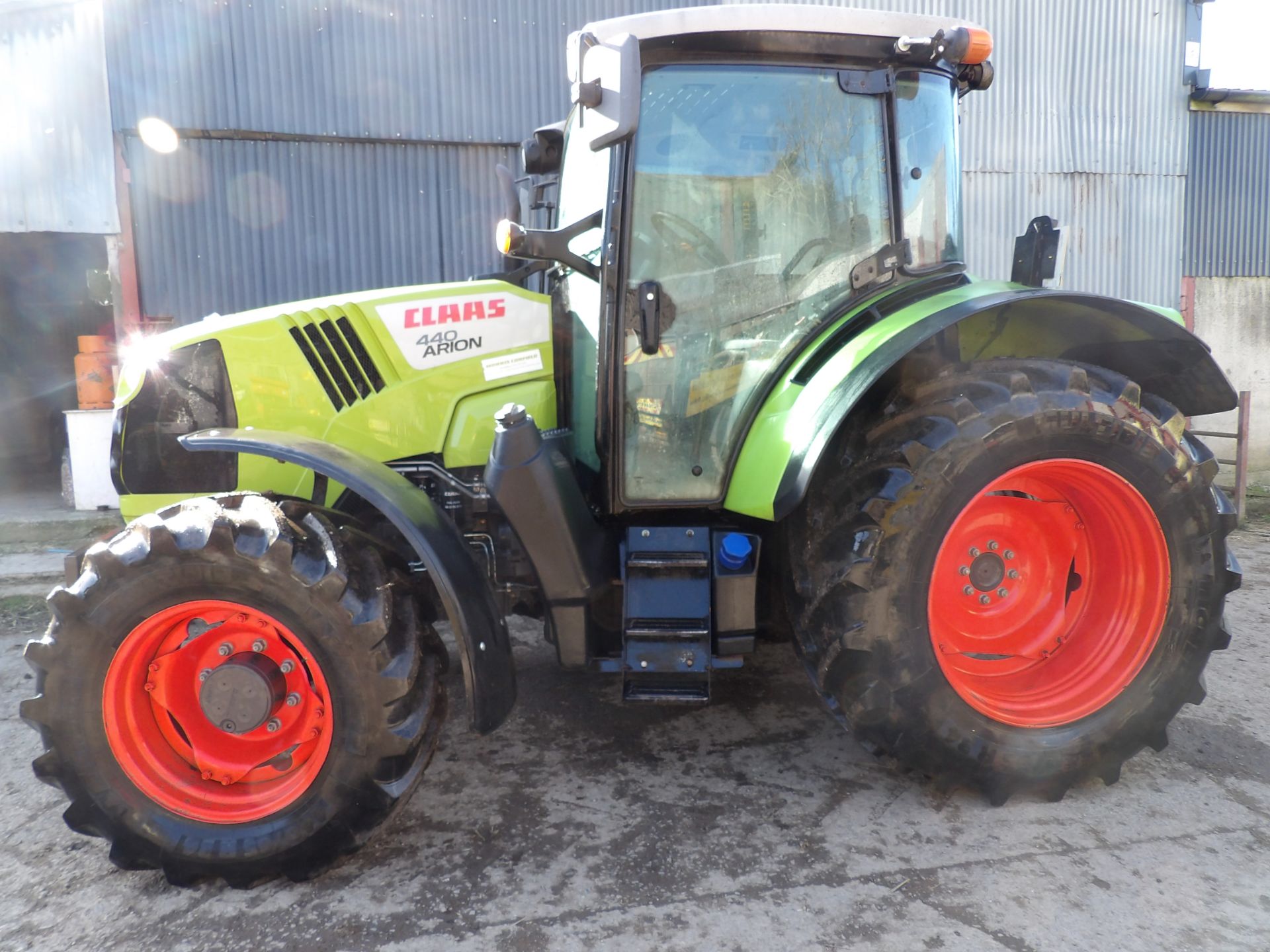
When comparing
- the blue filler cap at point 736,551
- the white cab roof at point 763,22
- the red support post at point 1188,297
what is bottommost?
the blue filler cap at point 736,551

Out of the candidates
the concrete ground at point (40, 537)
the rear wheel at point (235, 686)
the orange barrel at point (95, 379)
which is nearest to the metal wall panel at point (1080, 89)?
the orange barrel at point (95, 379)

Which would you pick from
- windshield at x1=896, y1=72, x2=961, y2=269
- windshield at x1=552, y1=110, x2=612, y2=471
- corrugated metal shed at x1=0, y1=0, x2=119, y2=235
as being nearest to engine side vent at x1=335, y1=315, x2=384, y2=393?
windshield at x1=552, y1=110, x2=612, y2=471

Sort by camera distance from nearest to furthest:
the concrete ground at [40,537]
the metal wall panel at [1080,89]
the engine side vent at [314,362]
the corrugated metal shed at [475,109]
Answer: the engine side vent at [314,362], the concrete ground at [40,537], the corrugated metal shed at [475,109], the metal wall panel at [1080,89]

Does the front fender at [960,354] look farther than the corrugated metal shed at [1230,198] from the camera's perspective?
No

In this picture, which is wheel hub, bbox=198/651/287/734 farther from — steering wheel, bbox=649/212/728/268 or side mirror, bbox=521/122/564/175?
side mirror, bbox=521/122/564/175

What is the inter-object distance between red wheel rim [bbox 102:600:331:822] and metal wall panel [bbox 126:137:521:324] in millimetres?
4845

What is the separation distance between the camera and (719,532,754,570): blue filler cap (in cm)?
242

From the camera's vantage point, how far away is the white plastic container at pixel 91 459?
5.75 m

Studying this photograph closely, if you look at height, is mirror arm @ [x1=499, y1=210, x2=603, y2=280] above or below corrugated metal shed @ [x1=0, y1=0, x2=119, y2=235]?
below

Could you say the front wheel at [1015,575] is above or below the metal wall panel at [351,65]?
below

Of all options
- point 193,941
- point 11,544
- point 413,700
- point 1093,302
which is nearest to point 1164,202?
point 1093,302

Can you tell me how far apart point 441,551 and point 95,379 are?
5.36 meters

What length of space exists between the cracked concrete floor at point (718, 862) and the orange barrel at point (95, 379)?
404cm

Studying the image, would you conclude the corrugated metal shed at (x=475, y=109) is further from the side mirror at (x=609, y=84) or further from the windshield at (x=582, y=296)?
the side mirror at (x=609, y=84)
